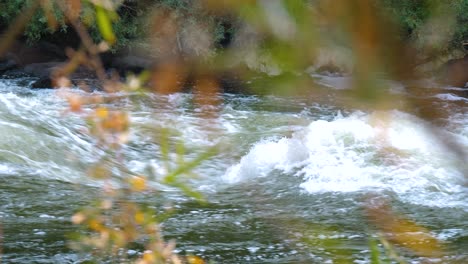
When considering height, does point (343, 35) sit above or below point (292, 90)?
below

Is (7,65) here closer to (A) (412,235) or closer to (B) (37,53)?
(B) (37,53)

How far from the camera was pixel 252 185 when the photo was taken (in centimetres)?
518

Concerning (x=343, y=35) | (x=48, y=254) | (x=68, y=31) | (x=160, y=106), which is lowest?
(x=343, y=35)

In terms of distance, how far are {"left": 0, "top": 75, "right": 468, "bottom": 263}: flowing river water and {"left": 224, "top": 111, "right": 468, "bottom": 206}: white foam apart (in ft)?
0.04

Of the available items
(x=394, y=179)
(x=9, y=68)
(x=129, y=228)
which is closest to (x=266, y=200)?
(x=394, y=179)

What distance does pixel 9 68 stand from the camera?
10.6m

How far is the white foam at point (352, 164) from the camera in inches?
190

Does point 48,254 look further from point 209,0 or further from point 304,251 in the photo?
point 209,0

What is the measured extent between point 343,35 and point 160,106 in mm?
8135

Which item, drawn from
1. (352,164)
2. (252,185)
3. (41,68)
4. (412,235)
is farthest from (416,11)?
(41,68)

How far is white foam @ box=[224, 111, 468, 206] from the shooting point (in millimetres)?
4836

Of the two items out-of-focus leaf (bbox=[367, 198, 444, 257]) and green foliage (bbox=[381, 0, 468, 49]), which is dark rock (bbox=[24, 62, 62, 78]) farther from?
green foliage (bbox=[381, 0, 468, 49])

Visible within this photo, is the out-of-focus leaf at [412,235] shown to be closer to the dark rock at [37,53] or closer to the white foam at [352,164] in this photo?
the white foam at [352,164]

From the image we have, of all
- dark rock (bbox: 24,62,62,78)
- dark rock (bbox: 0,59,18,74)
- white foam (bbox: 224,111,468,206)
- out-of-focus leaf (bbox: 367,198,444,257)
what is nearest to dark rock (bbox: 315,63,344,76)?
white foam (bbox: 224,111,468,206)
